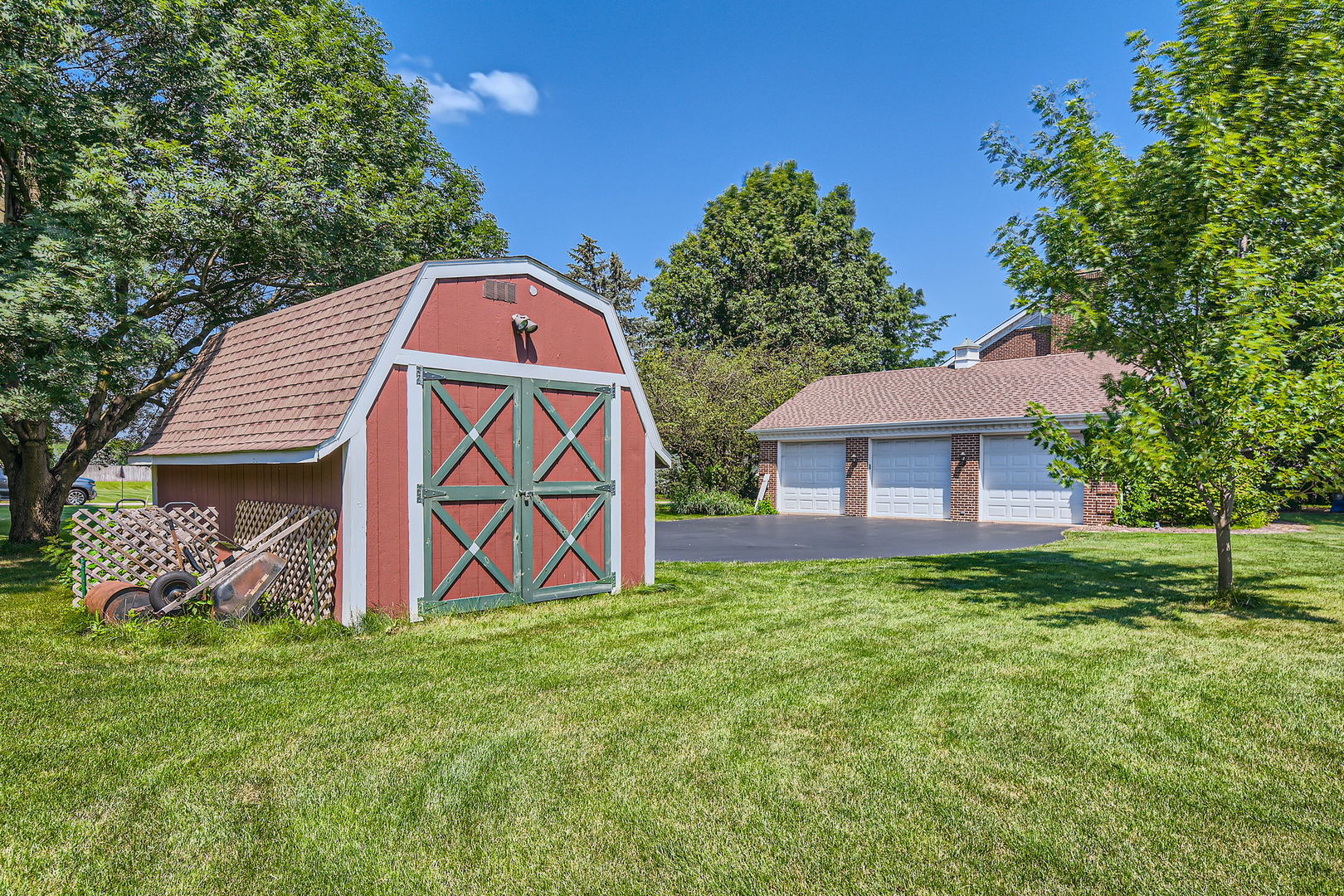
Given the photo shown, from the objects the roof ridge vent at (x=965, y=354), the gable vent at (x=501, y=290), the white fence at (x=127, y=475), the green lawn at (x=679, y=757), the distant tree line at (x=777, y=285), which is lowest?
the green lawn at (x=679, y=757)

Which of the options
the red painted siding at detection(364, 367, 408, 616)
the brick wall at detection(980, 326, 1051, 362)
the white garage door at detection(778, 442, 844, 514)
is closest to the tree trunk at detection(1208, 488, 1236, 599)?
the red painted siding at detection(364, 367, 408, 616)

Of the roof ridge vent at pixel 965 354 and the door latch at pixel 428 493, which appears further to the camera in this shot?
the roof ridge vent at pixel 965 354

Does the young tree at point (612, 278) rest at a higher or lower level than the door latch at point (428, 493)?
higher

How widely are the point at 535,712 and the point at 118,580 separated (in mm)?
5170

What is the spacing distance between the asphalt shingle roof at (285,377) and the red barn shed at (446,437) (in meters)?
0.03

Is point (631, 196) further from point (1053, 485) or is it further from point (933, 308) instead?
point (933, 308)

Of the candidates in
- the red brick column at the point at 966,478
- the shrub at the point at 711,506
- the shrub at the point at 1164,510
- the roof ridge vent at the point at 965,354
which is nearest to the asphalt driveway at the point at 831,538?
the red brick column at the point at 966,478

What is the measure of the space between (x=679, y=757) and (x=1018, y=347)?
27.7 metres

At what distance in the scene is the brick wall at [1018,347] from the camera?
2719 centimetres

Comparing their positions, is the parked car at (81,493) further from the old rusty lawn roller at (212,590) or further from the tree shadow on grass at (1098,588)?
the tree shadow on grass at (1098,588)

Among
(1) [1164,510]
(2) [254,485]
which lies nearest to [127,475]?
(2) [254,485]

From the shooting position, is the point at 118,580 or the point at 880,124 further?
the point at 880,124

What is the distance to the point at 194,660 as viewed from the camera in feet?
19.2

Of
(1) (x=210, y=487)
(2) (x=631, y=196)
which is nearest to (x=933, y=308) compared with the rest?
(2) (x=631, y=196)
